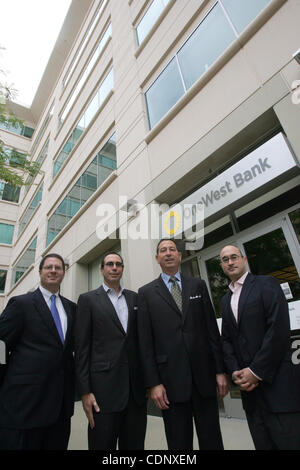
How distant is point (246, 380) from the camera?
72.3 inches

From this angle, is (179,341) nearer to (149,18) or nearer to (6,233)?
(149,18)

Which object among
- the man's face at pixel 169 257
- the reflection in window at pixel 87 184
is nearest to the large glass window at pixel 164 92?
the reflection in window at pixel 87 184

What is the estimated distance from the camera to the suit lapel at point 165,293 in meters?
2.23

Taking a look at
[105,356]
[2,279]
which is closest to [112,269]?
[105,356]

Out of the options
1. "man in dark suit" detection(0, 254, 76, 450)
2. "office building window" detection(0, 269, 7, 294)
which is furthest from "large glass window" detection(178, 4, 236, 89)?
"office building window" detection(0, 269, 7, 294)

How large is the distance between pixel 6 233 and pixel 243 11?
21.3m

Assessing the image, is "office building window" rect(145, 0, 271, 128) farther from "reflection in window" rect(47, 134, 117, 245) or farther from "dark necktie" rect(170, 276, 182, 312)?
"dark necktie" rect(170, 276, 182, 312)

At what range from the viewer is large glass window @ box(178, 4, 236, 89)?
534 centimetres

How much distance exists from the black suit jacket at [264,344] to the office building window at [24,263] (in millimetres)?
15529

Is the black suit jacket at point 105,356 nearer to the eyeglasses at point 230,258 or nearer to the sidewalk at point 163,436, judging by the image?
the eyeglasses at point 230,258

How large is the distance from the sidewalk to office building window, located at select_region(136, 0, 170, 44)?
34.7 feet

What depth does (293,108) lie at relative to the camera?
366 cm

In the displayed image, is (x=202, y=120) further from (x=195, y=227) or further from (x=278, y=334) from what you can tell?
(x=278, y=334)

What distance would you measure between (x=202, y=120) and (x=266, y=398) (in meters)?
5.09
